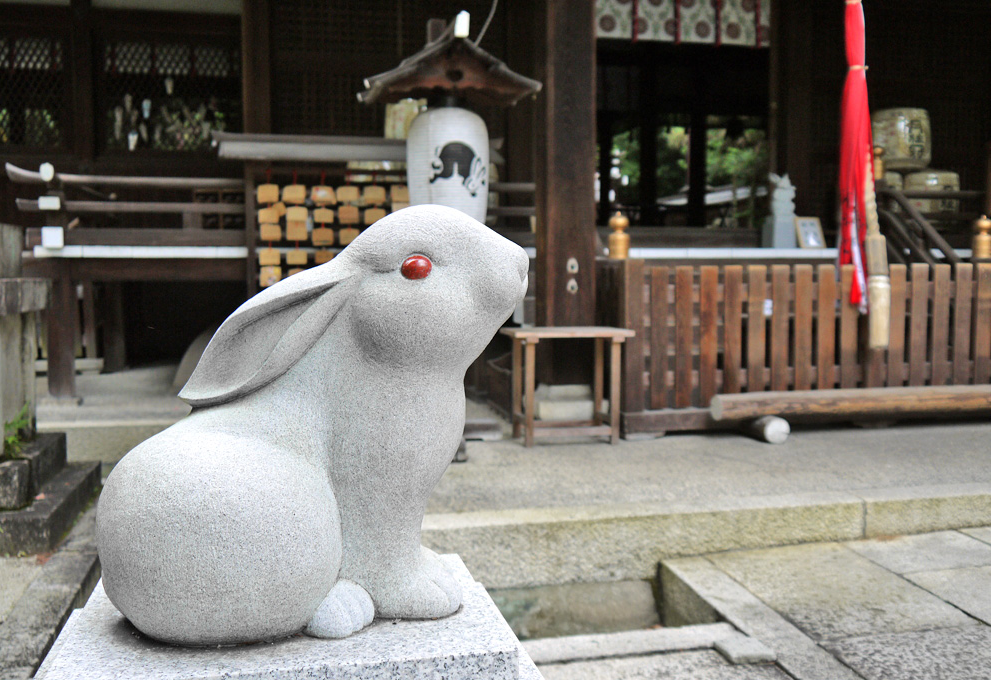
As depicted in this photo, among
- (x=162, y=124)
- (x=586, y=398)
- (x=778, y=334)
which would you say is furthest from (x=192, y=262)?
(x=778, y=334)

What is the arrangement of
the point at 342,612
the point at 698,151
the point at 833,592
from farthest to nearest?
the point at 698,151 < the point at 833,592 < the point at 342,612

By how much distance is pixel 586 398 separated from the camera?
6566 millimetres

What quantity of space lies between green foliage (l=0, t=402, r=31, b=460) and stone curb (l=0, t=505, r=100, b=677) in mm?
559

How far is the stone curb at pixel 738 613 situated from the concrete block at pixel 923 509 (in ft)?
3.60

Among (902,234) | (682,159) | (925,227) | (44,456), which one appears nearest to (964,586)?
(44,456)

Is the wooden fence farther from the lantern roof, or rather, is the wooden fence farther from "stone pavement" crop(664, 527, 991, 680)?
"stone pavement" crop(664, 527, 991, 680)

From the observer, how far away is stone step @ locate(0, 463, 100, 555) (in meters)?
3.72

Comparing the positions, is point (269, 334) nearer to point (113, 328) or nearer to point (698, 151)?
point (113, 328)

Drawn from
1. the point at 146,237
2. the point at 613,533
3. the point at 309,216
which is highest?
the point at 309,216

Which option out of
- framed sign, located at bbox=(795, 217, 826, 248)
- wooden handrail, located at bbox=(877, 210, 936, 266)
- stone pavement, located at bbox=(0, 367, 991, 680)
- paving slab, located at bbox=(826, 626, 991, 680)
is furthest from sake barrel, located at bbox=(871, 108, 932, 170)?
paving slab, located at bbox=(826, 626, 991, 680)

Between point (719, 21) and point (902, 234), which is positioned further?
point (719, 21)

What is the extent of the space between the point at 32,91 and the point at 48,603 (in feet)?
27.2

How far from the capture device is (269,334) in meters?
2.04

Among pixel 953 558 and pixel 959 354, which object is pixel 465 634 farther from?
pixel 959 354
